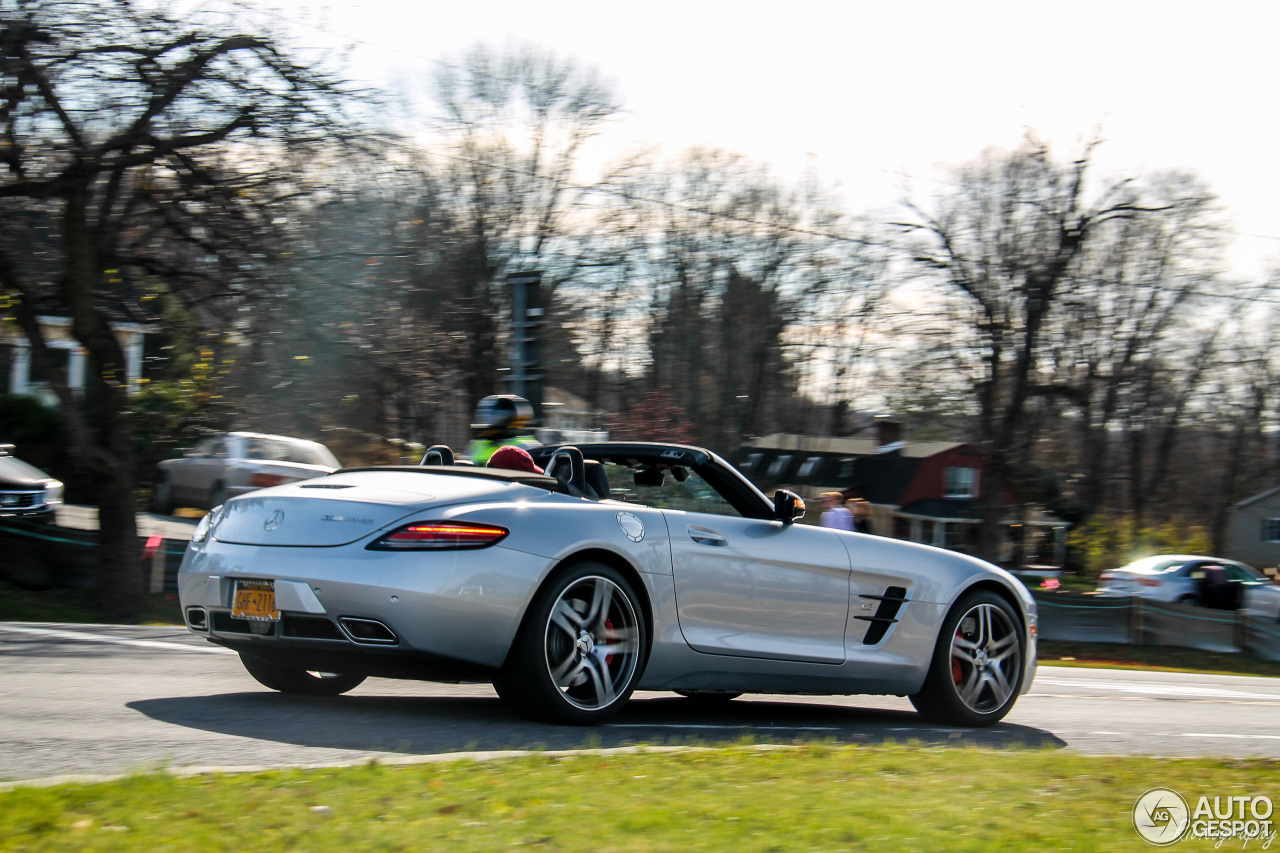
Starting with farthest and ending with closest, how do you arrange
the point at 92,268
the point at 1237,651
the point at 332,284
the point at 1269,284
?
the point at 1269,284
the point at 1237,651
the point at 332,284
the point at 92,268

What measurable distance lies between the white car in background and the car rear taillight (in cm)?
1658

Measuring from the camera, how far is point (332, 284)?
18.3m

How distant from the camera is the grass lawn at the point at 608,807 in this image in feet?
11.2

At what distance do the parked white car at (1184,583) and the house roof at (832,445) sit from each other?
1367 centimetres

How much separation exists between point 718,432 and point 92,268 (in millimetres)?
34663

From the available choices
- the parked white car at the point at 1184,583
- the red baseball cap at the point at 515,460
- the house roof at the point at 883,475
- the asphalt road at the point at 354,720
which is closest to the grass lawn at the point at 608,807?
the asphalt road at the point at 354,720

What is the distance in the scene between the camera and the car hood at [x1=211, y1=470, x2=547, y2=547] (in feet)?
17.5

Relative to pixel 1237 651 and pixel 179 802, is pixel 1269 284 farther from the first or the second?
pixel 179 802

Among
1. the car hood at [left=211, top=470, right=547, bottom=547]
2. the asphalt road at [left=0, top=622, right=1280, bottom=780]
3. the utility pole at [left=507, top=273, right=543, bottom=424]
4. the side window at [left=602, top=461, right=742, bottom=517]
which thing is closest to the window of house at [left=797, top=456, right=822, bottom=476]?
the utility pole at [left=507, top=273, right=543, bottom=424]

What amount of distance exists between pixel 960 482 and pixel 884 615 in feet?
213

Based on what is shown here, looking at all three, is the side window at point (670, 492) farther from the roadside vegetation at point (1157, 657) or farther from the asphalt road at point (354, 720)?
the roadside vegetation at point (1157, 657)

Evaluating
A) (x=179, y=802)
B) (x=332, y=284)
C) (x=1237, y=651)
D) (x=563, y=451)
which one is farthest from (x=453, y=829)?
(x=1237, y=651)

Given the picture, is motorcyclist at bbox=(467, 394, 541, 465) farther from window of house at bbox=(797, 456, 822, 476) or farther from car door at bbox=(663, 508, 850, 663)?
window of house at bbox=(797, 456, 822, 476)

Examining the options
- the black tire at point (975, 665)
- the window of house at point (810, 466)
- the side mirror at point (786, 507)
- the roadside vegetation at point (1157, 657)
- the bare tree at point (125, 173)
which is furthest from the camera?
the window of house at point (810, 466)
